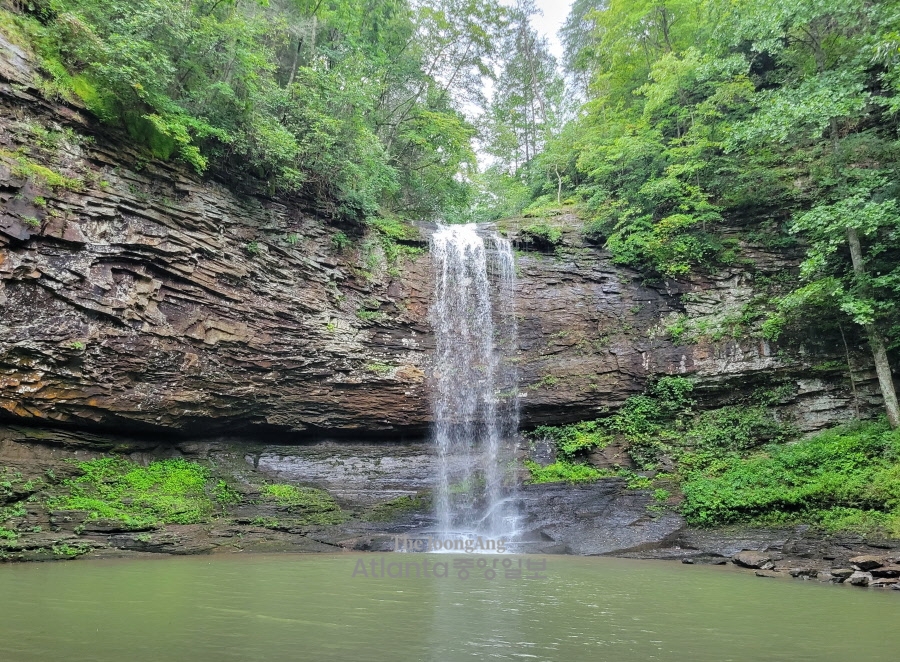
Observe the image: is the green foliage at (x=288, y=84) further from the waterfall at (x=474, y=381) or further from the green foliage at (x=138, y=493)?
the green foliage at (x=138, y=493)

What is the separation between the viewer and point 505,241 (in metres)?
17.3

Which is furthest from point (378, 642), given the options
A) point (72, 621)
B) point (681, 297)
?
point (681, 297)

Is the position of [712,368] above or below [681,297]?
below

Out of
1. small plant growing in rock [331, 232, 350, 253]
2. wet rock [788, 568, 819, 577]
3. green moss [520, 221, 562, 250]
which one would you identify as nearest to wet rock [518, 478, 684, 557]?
wet rock [788, 568, 819, 577]

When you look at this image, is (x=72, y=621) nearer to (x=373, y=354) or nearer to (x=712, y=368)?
(x=373, y=354)

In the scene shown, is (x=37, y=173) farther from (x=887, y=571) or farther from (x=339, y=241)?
(x=887, y=571)

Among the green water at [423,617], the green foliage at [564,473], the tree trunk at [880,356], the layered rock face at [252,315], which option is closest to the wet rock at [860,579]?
the green water at [423,617]

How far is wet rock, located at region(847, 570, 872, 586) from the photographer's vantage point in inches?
292

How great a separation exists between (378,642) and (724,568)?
25.0 feet

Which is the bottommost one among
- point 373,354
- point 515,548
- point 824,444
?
point 515,548

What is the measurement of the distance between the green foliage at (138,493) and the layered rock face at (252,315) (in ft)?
3.38

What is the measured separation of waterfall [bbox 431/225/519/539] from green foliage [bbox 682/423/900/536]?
4.73m

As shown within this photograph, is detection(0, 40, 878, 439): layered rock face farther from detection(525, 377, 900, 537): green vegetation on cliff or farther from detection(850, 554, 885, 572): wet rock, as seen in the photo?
detection(850, 554, 885, 572): wet rock

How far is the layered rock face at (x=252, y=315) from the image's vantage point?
1029 centimetres
